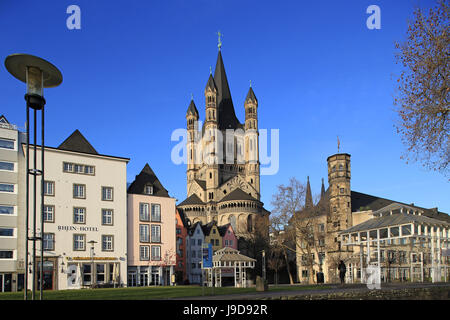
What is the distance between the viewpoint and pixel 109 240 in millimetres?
52750

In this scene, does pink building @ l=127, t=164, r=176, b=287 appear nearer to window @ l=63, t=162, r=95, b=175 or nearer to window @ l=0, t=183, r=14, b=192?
window @ l=63, t=162, r=95, b=175

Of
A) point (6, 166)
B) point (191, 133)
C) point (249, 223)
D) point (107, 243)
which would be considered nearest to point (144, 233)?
point (107, 243)

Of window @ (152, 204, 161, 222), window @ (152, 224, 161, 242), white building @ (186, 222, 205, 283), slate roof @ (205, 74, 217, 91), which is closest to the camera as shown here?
window @ (152, 224, 161, 242)

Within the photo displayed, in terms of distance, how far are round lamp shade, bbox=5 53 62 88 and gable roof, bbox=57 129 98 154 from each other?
34.9 m

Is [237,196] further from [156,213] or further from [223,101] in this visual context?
[156,213]

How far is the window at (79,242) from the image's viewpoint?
1969 inches

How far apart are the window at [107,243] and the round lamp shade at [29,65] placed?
36280 mm

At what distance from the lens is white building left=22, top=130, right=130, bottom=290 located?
48.5 meters

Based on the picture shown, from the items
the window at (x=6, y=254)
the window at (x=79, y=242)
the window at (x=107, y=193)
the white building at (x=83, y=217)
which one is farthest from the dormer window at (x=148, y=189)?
the window at (x=6, y=254)

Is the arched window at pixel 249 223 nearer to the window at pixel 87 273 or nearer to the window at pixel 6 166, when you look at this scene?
the window at pixel 87 273

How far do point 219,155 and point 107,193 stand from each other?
7861cm

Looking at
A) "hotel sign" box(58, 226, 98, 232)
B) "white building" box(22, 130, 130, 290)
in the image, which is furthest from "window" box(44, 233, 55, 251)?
"hotel sign" box(58, 226, 98, 232)
